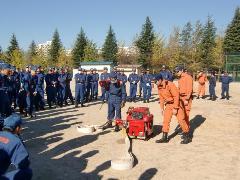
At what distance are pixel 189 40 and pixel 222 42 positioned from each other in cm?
633

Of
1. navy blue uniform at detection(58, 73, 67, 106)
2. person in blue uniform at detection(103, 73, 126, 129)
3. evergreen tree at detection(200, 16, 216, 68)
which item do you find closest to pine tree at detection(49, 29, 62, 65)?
evergreen tree at detection(200, 16, 216, 68)

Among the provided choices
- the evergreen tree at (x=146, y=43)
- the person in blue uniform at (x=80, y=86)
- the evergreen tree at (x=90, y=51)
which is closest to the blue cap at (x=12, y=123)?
the person in blue uniform at (x=80, y=86)

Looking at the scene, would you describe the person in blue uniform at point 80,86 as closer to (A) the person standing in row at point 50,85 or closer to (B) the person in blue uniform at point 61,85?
(B) the person in blue uniform at point 61,85

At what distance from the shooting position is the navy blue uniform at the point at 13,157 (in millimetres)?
4910

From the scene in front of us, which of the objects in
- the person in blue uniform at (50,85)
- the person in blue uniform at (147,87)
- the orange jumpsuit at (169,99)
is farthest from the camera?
the person in blue uniform at (147,87)

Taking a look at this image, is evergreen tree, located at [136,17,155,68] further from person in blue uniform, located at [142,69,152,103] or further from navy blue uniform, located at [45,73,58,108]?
navy blue uniform, located at [45,73,58,108]

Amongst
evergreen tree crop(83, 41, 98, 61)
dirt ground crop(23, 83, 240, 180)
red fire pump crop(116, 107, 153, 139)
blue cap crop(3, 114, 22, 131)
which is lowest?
dirt ground crop(23, 83, 240, 180)

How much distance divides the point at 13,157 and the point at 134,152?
19.4 ft

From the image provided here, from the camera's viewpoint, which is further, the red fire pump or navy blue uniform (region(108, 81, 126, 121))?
navy blue uniform (region(108, 81, 126, 121))

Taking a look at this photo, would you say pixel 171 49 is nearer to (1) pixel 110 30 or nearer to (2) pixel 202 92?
(1) pixel 110 30

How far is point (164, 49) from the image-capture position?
69.7m

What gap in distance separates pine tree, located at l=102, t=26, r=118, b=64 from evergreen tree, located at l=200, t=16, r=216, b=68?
1986cm

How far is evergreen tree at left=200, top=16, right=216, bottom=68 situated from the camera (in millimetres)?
62125

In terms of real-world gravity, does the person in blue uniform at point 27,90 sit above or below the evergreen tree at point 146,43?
below
